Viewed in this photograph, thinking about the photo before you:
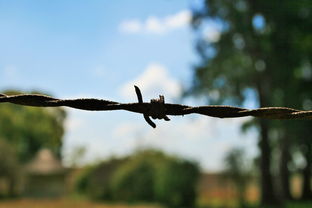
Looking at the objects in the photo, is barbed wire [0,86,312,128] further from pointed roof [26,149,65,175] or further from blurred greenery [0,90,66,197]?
pointed roof [26,149,65,175]

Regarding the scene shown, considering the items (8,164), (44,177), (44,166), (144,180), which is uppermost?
(8,164)

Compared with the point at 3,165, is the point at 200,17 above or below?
above

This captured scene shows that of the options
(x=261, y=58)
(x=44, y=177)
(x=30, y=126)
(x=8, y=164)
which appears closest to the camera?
(x=261, y=58)

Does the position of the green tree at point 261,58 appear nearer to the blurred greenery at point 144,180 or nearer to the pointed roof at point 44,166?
the blurred greenery at point 144,180

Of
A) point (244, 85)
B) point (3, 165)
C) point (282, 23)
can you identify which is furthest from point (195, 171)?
point (3, 165)

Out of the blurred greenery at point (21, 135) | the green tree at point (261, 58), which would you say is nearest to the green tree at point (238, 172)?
the green tree at point (261, 58)

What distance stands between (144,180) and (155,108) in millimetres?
28110

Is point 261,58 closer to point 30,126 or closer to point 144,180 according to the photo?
point 144,180

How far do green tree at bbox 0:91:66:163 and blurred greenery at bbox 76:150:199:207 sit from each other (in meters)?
4.12

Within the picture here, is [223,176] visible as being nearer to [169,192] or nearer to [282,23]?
[169,192]

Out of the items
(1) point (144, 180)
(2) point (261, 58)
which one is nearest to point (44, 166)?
(1) point (144, 180)

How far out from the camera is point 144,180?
2897cm

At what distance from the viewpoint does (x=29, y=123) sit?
4034 cm

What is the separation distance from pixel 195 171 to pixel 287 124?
248 inches
